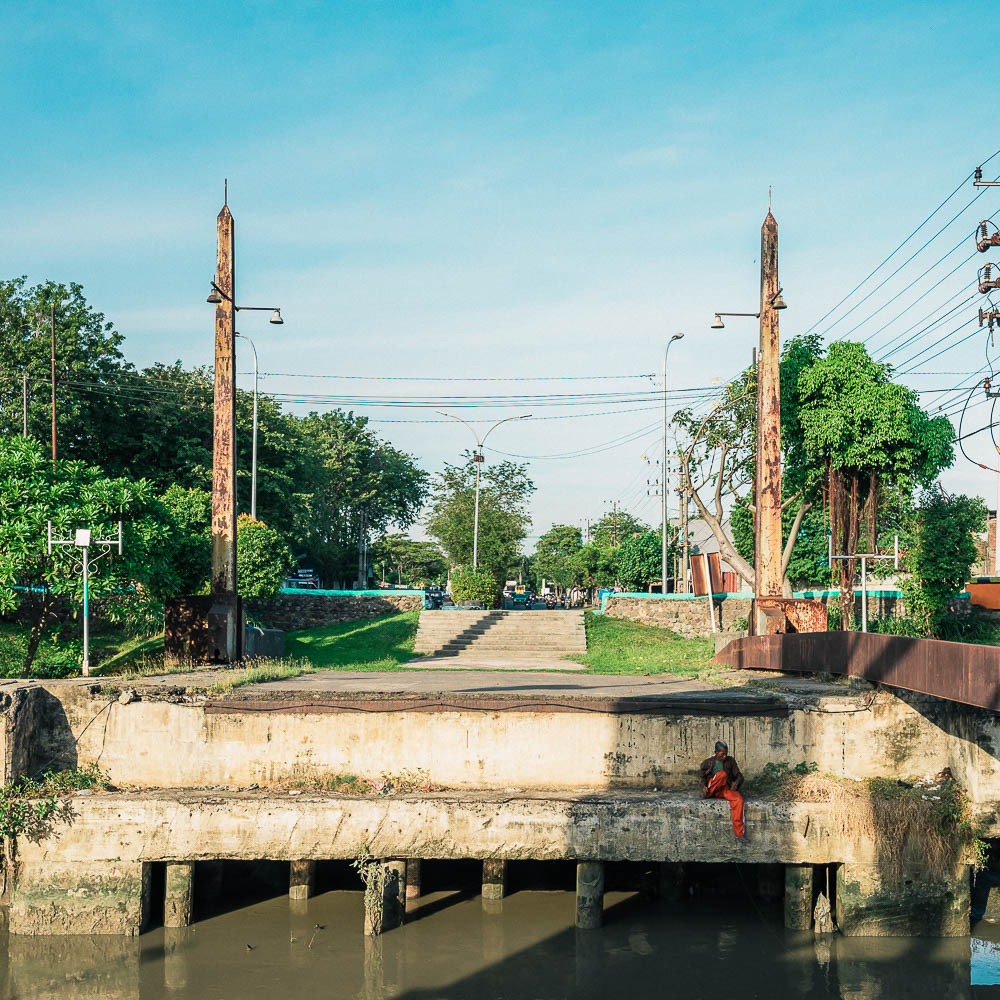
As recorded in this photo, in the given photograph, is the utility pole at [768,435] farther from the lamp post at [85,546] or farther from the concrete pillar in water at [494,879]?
the lamp post at [85,546]

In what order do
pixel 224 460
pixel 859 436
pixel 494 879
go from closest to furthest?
1. pixel 494 879
2. pixel 224 460
3. pixel 859 436

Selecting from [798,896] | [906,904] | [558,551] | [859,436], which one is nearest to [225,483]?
[798,896]

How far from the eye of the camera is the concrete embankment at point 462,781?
12.4 m

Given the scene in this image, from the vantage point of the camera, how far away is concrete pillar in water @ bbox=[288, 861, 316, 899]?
42.7ft

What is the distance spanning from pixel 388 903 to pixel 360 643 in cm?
1608

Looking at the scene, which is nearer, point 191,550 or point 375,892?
point 375,892

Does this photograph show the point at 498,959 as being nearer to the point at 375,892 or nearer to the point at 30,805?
the point at 375,892

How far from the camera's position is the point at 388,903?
496 inches

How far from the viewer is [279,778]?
13.5m

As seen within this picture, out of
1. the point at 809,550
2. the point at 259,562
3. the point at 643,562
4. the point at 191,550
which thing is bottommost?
the point at 643,562

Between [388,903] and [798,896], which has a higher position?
[798,896]

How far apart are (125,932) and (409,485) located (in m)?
55.5

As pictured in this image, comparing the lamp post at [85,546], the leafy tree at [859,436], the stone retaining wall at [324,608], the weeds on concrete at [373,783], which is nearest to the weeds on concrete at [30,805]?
the weeds on concrete at [373,783]

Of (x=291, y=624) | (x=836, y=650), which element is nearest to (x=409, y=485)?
(x=291, y=624)
